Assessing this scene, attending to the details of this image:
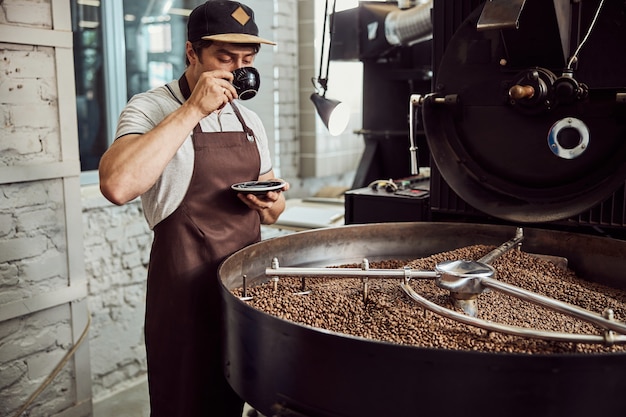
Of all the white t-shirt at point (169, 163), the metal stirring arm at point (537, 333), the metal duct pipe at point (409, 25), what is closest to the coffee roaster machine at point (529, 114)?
the metal stirring arm at point (537, 333)

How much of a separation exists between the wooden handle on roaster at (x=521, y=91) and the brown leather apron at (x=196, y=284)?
794 millimetres

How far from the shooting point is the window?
315 cm

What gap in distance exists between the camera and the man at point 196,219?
5.51 ft

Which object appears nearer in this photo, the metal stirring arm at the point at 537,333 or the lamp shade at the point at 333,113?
the metal stirring arm at the point at 537,333

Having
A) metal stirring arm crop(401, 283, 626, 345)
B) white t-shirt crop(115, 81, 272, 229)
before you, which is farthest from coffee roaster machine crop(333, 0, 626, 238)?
white t-shirt crop(115, 81, 272, 229)

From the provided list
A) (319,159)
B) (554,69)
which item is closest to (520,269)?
(554,69)

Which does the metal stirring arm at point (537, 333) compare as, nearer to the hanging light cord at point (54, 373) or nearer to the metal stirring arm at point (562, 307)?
the metal stirring arm at point (562, 307)

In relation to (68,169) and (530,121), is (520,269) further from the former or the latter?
(68,169)

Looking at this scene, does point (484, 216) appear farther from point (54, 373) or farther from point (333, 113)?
point (54, 373)

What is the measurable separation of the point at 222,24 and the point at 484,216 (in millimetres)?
893

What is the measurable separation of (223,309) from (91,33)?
2368 millimetres

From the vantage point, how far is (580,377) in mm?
919

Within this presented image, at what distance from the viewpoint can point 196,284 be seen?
5.56 ft

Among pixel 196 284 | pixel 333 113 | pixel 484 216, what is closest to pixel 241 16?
pixel 333 113
